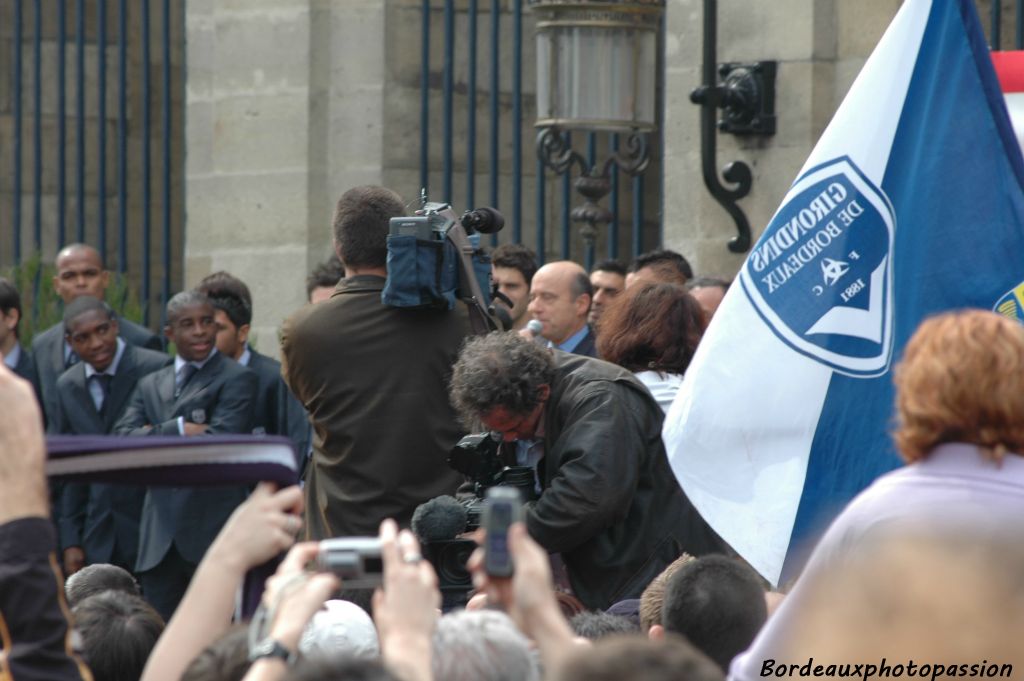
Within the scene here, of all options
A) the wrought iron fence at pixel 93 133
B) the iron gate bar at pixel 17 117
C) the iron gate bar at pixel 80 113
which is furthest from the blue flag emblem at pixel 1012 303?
the iron gate bar at pixel 17 117

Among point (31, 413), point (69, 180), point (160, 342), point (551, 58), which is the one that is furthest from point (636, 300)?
point (69, 180)

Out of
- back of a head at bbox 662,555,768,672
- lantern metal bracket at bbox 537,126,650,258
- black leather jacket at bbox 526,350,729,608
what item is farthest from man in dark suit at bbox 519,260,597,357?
back of a head at bbox 662,555,768,672

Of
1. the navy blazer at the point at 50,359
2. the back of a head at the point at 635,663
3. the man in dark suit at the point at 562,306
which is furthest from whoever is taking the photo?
the navy blazer at the point at 50,359

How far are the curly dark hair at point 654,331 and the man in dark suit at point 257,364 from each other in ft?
7.55

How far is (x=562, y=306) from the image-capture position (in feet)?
25.4

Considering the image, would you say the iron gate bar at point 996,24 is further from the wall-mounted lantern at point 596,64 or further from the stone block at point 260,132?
the stone block at point 260,132

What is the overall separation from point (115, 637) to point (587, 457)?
5.52 feet

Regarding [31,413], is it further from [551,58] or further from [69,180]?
[69,180]

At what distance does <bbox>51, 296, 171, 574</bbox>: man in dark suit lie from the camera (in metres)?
8.36

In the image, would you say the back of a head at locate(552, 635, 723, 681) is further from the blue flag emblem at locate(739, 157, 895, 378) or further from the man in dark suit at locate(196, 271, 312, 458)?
the man in dark suit at locate(196, 271, 312, 458)

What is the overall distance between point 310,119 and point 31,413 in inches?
269

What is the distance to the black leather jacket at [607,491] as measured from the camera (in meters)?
5.29

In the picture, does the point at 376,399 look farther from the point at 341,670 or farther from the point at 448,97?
the point at 448,97

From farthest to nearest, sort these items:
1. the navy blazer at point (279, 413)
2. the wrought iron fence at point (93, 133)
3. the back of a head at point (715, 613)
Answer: the wrought iron fence at point (93, 133) < the navy blazer at point (279, 413) < the back of a head at point (715, 613)
